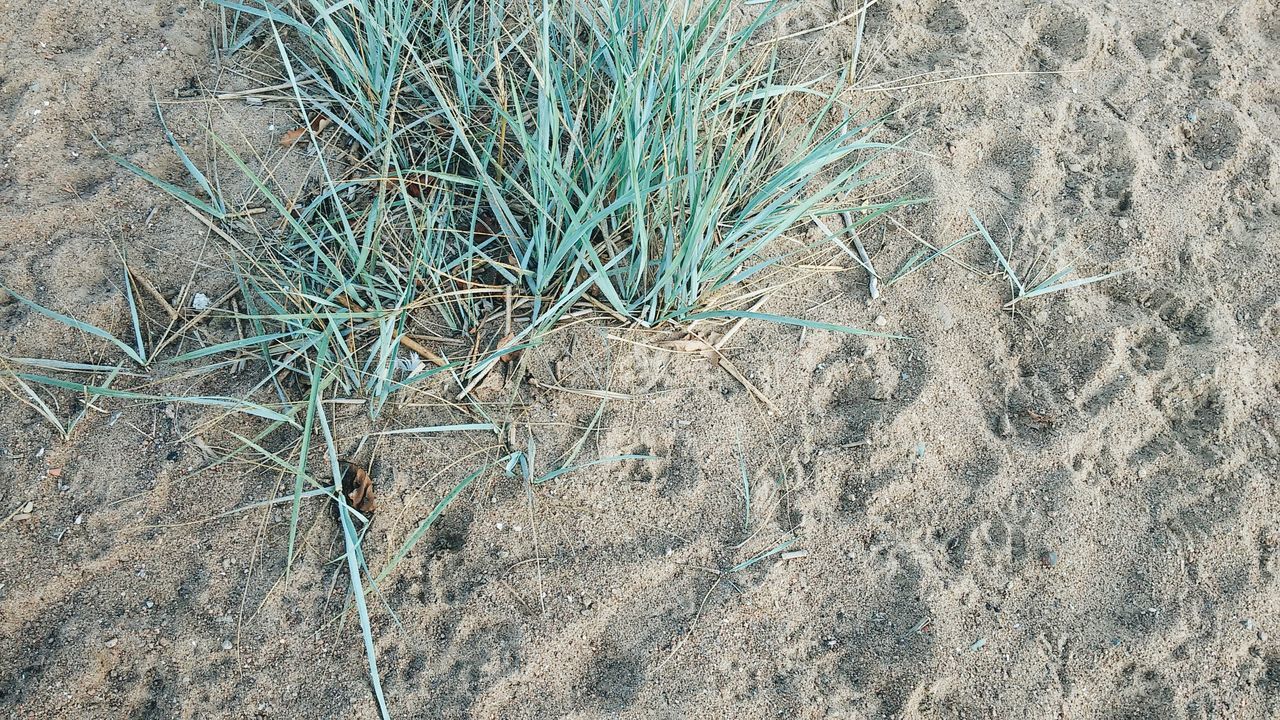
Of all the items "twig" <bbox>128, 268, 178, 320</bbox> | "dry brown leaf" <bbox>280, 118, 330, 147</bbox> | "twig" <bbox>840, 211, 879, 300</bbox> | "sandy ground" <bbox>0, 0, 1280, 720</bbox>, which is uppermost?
"dry brown leaf" <bbox>280, 118, 330, 147</bbox>

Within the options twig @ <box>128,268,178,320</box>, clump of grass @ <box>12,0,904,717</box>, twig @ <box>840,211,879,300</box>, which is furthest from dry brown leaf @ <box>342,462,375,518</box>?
twig @ <box>840,211,879,300</box>

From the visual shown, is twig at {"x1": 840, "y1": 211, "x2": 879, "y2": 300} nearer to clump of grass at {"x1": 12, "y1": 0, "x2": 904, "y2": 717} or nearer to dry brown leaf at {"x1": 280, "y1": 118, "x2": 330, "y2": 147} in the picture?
clump of grass at {"x1": 12, "y1": 0, "x2": 904, "y2": 717}

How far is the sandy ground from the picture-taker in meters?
1.48

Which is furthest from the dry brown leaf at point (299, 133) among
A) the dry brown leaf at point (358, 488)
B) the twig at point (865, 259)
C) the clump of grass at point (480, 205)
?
the twig at point (865, 259)

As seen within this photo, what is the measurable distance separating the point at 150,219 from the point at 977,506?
5.90ft

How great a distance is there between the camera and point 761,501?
1.65 meters

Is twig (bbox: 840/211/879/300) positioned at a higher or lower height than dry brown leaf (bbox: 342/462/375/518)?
higher

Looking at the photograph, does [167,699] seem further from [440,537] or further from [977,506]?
[977,506]

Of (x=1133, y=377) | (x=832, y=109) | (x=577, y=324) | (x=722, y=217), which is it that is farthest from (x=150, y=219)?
(x=1133, y=377)

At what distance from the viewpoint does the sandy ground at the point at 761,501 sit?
4.84ft

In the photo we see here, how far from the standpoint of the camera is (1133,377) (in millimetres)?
1812

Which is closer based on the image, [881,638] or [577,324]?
[881,638]

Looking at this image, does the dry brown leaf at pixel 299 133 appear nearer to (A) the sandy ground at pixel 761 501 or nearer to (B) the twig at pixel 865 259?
(A) the sandy ground at pixel 761 501

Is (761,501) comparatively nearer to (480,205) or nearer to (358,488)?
(358,488)
